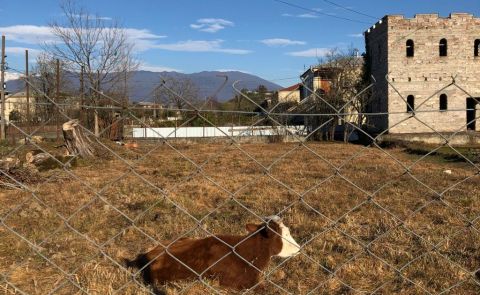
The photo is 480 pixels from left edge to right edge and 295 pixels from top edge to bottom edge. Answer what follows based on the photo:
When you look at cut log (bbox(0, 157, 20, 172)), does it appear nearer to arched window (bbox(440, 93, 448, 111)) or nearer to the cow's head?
the cow's head

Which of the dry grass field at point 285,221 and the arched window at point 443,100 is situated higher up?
the arched window at point 443,100

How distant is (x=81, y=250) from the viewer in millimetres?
4770

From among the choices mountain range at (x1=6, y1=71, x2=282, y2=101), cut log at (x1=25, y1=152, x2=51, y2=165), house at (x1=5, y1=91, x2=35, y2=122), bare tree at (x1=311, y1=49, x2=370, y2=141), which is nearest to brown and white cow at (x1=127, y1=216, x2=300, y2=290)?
mountain range at (x1=6, y1=71, x2=282, y2=101)

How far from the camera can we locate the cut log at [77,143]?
14484 millimetres

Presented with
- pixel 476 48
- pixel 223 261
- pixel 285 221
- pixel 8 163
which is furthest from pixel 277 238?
pixel 476 48

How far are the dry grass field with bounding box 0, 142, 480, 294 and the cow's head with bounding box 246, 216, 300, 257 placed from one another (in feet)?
0.54

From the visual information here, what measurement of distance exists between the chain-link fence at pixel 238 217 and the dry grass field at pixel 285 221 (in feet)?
0.06

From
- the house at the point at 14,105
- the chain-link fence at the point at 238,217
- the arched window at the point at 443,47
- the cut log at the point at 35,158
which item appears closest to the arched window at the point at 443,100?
the arched window at the point at 443,47

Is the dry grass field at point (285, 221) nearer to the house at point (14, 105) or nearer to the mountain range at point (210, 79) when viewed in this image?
the mountain range at point (210, 79)

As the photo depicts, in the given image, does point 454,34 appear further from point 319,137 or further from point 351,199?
Result: point 351,199

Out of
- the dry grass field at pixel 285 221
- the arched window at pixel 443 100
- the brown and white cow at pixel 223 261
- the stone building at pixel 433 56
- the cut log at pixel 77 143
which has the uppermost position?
the stone building at pixel 433 56

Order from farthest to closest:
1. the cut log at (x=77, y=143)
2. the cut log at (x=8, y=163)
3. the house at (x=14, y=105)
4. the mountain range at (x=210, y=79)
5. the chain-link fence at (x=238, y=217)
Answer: the cut log at (x=77, y=143) → the cut log at (x=8, y=163) → the chain-link fence at (x=238, y=217) → the house at (x=14, y=105) → the mountain range at (x=210, y=79)

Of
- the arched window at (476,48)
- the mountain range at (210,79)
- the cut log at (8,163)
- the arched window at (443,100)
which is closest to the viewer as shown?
the mountain range at (210,79)

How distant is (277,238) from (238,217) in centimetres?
271
